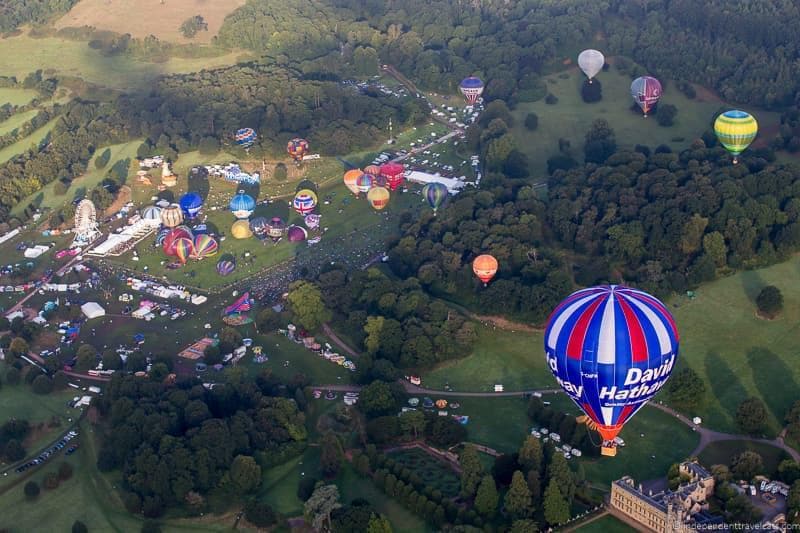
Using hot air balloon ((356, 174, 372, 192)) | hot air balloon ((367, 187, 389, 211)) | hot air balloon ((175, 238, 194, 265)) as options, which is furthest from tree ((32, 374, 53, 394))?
hot air balloon ((356, 174, 372, 192))

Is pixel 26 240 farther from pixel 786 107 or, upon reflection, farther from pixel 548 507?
pixel 786 107

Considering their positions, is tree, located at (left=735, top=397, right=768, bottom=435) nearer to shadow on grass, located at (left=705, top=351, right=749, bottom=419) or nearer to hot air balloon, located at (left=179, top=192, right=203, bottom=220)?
shadow on grass, located at (left=705, top=351, right=749, bottom=419)

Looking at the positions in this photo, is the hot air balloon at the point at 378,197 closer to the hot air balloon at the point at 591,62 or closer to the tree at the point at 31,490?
the hot air balloon at the point at 591,62

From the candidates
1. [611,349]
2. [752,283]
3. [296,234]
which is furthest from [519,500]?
[296,234]

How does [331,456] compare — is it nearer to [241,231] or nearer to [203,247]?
[203,247]

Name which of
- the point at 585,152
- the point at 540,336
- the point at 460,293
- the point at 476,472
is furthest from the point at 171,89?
the point at 476,472

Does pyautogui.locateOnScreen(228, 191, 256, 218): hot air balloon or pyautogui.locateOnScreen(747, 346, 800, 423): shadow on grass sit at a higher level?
pyautogui.locateOnScreen(228, 191, 256, 218): hot air balloon

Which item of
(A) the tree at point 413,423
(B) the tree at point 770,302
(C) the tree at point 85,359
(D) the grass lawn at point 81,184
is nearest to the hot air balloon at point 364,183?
(D) the grass lawn at point 81,184

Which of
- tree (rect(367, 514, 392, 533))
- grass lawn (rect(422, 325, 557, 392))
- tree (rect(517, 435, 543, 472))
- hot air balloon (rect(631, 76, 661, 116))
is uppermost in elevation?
tree (rect(367, 514, 392, 533))
